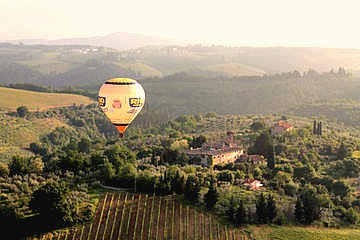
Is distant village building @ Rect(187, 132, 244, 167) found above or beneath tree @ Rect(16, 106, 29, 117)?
above

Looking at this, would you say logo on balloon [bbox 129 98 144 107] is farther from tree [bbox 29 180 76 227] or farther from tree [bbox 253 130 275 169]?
tree [bbox 253 130 275 169]

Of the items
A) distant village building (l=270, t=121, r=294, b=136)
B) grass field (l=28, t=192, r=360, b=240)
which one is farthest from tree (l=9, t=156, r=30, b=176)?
distant village building (l=270, t=121, r=294, b=136)

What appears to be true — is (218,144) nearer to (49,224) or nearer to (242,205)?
(242,205)

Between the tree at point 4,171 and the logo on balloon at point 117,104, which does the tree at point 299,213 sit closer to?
the logo on balloon at point 117,104

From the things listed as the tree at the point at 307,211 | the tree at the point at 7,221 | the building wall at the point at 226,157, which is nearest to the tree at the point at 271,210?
the tree at the point at 307,211

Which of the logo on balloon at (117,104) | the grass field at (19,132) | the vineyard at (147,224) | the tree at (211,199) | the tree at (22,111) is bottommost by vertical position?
the grass field at (19,132)

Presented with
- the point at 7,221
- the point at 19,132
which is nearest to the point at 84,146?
the point at 19,132
